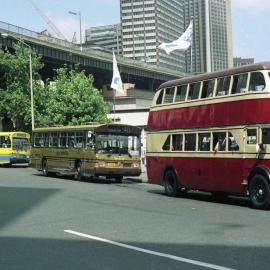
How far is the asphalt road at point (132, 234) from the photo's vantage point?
8.41 meters

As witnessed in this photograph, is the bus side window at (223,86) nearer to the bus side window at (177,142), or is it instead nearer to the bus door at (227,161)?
the bus door at (227,161)

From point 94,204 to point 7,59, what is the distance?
1737 inches

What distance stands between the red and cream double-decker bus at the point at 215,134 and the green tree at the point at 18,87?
126ft

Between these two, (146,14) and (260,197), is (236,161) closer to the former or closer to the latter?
(260,197)

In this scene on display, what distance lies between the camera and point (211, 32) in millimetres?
47031

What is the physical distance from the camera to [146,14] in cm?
6775

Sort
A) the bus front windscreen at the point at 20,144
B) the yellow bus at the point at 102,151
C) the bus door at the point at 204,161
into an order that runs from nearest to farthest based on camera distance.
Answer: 1. the bus door at the point at 204,161
2. the yellow bus at the point at 102,151
3. the bus front windscreen at the point at 20,144

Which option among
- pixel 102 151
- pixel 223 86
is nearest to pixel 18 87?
pixel 102 151

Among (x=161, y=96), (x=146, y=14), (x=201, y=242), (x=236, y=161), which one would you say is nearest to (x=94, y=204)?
(x=236, y=161)

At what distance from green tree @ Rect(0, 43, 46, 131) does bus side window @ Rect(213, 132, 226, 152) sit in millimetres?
41356

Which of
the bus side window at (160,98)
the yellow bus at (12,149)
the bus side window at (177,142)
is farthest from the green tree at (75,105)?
the bus side window at (177,142)

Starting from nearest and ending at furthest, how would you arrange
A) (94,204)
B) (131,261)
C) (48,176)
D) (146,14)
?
(131,261)
(94,204)
(48,176)
(146,14)

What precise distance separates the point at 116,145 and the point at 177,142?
7987 millimetres

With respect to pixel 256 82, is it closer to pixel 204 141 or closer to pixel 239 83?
pixel 239 83
